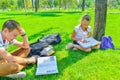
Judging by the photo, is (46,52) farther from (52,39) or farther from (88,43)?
(52,39)

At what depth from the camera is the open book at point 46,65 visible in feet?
→ 18.7

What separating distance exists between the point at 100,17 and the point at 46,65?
8.48 ft

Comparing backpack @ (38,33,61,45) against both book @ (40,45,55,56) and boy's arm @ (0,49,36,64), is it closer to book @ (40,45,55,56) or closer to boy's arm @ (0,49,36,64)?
book @ (40,45,55,56)

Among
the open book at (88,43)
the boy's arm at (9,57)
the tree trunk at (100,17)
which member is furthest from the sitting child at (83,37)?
the boy's arm at (9,57)

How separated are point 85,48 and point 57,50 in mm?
859

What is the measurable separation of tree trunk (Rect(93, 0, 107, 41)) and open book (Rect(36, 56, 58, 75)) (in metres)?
2.09

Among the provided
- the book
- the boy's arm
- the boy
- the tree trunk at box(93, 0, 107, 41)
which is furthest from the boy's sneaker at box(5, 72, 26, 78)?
the tree trunk at box(93, 0, 107, 41)

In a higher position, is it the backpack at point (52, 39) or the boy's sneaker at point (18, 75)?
the backpack at point (52, 39)

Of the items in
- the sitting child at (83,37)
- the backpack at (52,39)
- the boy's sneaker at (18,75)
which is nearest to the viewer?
the boy's sneaker at (18,75)

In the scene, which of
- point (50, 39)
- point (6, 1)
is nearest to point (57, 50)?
point (50, 39)

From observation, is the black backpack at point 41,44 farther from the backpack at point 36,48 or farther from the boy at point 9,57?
the boy at point 9,57

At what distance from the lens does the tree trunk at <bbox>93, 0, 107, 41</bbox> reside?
7.64m

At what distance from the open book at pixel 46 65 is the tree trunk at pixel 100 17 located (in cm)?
209

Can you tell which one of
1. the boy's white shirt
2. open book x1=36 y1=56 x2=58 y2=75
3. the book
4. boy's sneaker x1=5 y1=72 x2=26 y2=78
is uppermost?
the boy's white shirt
